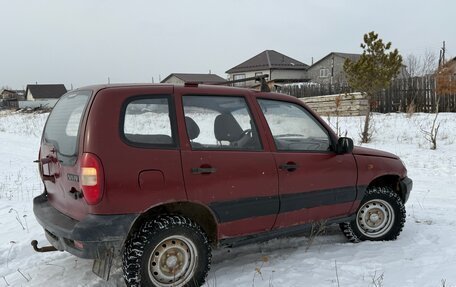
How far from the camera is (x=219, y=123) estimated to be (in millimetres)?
3832

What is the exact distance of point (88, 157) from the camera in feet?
10.0

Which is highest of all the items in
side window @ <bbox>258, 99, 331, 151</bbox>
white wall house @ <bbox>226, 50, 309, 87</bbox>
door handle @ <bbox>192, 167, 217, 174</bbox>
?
white wall house @ <bbox>226, 50, 309, 87</bbox>

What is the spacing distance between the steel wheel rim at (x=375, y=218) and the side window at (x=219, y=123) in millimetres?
1740

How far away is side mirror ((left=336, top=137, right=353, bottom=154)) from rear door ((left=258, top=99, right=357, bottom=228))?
69 mm

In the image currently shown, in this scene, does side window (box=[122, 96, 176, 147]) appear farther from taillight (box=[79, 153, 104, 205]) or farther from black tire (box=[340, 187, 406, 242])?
black tire (box=[340, 187, 406, 242])

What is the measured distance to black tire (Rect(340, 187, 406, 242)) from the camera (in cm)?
473

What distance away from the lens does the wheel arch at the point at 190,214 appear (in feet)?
11.1

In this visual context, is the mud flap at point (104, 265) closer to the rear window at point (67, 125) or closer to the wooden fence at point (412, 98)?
the rear window at point (67, 125)

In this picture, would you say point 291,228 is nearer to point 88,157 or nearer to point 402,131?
point 88,157

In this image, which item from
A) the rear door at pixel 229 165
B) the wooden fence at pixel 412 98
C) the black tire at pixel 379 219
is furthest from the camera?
the wooden fence at pixel 412 98

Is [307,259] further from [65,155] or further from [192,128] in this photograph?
[65,155]

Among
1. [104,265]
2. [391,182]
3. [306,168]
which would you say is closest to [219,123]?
[306,168]

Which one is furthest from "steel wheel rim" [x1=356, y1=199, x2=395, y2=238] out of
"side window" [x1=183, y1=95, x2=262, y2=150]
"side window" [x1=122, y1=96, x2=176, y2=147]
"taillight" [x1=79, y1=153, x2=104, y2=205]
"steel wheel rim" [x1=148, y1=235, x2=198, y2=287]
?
"taillight" [x1=79, y1=153, x2=104, y2=205]

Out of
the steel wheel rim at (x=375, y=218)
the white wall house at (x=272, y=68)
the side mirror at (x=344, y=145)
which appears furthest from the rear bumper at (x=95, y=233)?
the white wall house at (x=272, y=68)
